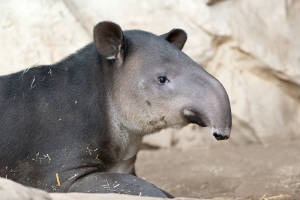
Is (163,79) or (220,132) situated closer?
(220,132)

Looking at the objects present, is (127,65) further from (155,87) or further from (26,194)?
(26,194)

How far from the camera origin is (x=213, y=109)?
5.53 meters

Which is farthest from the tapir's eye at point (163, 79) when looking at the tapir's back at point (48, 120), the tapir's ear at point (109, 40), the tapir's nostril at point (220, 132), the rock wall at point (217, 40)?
the rock wall at point (217, 40)

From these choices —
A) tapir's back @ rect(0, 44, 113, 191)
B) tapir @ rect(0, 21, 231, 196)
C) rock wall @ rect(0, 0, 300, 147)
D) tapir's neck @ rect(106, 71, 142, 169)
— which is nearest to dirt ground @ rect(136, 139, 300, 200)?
rock wall @ rect(0, 0, 300, 147)

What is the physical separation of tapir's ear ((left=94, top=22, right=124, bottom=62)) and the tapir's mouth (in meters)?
1.01

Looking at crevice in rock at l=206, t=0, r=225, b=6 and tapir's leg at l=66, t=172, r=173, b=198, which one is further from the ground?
tapir's leg at l=66, t=172, r=173, b=198

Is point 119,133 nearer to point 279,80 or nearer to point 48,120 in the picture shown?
point 48,120

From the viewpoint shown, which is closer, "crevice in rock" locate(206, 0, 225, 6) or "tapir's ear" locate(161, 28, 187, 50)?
"tapir's ear" locate(161, 28, 187, 50)

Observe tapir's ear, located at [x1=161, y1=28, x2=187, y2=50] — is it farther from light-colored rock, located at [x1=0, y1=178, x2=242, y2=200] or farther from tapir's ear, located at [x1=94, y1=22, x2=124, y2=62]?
light-colored rock, located at [x1=0, y1=178, x2=242, y2=200]

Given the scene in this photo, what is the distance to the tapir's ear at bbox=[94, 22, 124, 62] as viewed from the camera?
613 cm

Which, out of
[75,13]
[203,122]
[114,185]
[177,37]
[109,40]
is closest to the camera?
[203,122]

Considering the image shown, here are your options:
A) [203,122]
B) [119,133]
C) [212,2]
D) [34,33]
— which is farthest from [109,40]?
[212,2]

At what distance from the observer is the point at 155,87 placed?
19.9 ft

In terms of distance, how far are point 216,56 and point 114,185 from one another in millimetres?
4932
